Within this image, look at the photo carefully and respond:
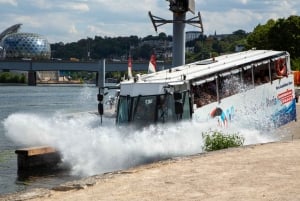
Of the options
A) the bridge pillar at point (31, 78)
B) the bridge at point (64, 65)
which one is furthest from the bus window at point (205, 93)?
the bridge pillar at point (31, 78)

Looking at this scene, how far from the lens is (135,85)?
1969 cm

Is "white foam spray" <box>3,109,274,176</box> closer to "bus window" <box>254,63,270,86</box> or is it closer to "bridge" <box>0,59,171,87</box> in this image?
"bus window" <box>254,63,270,86</box>

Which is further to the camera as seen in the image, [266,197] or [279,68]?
[279,68]

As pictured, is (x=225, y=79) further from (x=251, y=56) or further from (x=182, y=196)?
(x=182, y=196)

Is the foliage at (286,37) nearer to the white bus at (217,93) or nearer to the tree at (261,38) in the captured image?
the tree at (261,38)

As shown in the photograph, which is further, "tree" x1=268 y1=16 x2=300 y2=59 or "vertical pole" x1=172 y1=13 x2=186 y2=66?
"tree" x1=268 y1=16 x2=300 y2=59

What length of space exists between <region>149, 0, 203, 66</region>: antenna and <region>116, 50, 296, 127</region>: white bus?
10.8m

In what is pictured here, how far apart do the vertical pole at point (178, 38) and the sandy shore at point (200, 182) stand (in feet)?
80.5

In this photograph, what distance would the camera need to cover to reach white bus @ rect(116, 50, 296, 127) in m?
19.1

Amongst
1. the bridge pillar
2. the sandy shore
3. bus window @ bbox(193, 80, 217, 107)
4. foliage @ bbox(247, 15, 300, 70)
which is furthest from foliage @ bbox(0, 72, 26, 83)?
the sandy shore

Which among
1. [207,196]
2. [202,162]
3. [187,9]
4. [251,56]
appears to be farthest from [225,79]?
[187,9]

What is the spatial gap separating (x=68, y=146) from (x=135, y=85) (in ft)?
12.2

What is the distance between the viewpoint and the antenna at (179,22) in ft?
118

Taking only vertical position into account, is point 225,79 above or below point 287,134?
above
